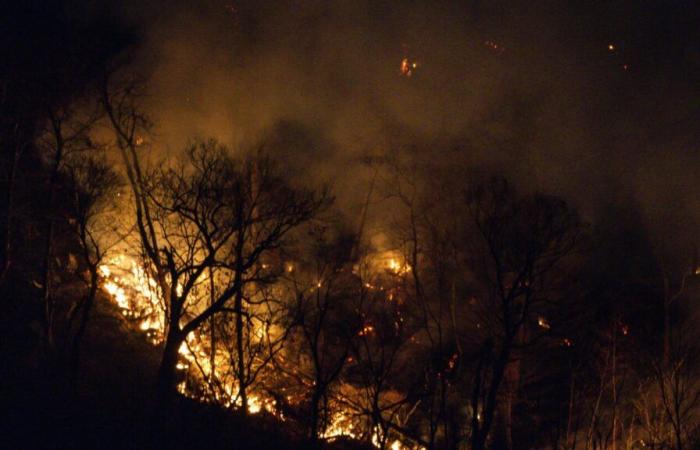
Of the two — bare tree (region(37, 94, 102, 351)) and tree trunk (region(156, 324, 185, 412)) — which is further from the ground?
bare tree (region(37, 94, 102, 351))

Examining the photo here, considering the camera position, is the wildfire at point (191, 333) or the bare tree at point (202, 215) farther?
the wildfire at point (191, 333)

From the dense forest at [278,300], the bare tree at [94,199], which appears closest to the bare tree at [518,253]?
the dense forest at [278,300]

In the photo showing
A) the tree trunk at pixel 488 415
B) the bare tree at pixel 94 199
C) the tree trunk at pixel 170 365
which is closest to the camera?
the tree trunk at pixel 488 415

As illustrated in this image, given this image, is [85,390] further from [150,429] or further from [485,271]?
[485,271]

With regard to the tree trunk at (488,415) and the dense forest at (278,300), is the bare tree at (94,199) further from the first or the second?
the tree trunk at (488,415)

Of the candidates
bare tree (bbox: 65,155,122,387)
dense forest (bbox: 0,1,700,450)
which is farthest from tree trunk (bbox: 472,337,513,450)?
bare tree (bbox: 65,155,122,387)

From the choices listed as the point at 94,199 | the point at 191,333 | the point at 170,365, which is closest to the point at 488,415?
the point at 170,365

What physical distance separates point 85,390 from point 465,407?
8.48 metres

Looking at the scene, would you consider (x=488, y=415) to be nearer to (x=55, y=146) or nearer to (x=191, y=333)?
(x=191, y=333)

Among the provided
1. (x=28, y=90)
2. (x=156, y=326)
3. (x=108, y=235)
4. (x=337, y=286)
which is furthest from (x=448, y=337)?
(x=28, y=90)

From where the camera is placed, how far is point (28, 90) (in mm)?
14156

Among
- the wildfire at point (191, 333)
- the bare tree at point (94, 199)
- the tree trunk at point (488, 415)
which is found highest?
the bare tree at point (94, 199)

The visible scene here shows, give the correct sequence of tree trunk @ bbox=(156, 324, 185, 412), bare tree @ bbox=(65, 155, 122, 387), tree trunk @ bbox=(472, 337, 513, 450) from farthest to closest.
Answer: bare tree @ bbox=(65, 155, 122, 387), tree trunk @ bbox=(156, 324, 185, 412), tree trunk @ bbox=(472, 337, 513, 450)

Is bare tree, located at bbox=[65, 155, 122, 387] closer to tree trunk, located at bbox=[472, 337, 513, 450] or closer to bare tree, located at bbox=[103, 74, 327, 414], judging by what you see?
bare tree, located at bbox=[103, 74, 327, 414]
